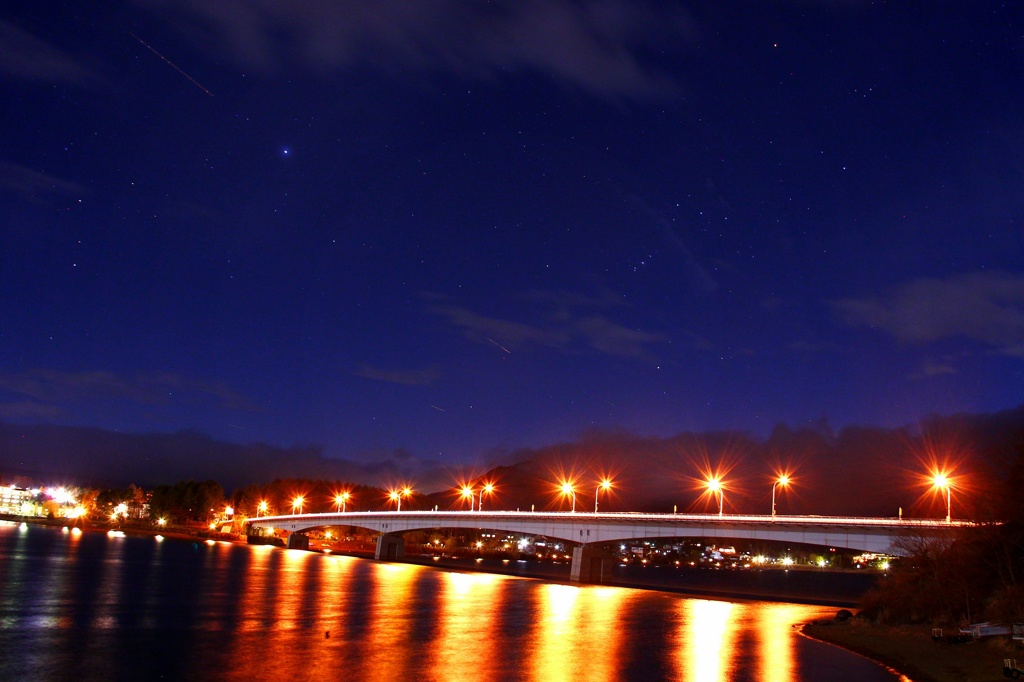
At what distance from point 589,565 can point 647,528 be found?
14.0m

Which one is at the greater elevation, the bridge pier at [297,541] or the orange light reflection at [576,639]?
the orange light reflection at [576,639]

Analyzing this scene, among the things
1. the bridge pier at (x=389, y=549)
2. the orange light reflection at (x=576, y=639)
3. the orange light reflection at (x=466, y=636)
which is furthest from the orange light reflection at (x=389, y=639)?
the bridge pier at (x=389, y=549)

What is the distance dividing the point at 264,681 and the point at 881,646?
37098mm

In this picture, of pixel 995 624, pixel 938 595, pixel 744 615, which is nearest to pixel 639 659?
pixel 995 624

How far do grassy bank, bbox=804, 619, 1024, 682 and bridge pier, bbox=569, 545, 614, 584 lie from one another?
6049cm

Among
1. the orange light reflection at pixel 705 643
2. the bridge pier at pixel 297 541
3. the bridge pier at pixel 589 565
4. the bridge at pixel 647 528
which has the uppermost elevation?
the bridge at pixel 647 528

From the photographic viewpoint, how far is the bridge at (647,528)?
8219 cm

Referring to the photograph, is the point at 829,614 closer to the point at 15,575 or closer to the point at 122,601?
the point at 122,601

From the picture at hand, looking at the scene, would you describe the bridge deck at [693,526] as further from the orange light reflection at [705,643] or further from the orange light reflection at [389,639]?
the orange light reflection at [389,639]

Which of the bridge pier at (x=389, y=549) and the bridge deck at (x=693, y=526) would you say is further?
the bridge pier at (x=389, y=549)

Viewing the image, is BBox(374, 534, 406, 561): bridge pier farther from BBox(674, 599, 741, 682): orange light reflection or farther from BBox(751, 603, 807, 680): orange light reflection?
BBox(674, 599, 741, 682): orange light reflection

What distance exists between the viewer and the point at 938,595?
183 feet

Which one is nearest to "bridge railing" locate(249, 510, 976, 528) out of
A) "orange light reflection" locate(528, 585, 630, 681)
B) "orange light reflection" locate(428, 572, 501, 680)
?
"orange light reflection" locate(528, 585, 630, 681)

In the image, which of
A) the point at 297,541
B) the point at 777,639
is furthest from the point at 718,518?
the point at 297,541
